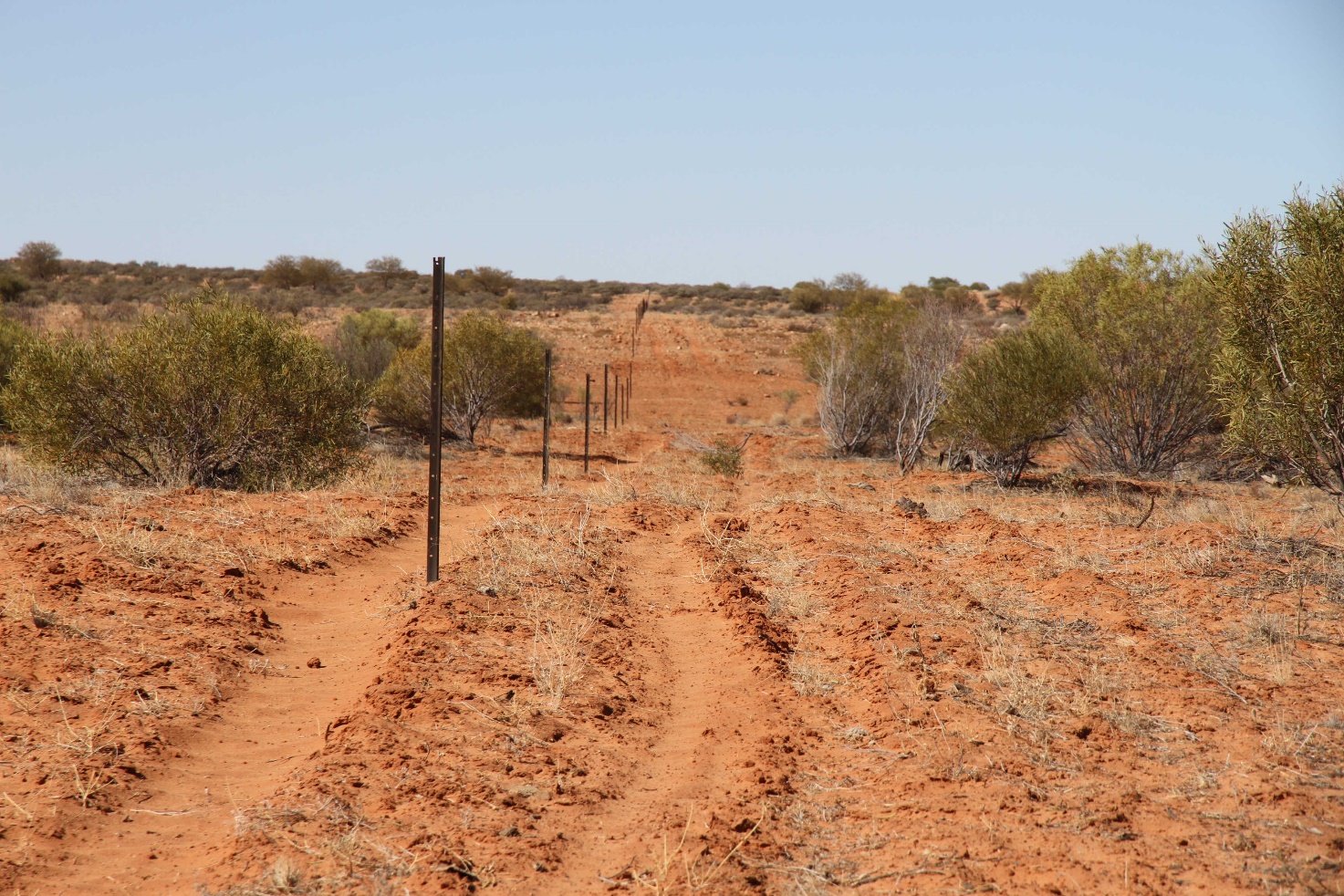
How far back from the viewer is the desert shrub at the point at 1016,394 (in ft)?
54.1

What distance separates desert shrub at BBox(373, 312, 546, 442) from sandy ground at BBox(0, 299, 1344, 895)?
12.9 metres

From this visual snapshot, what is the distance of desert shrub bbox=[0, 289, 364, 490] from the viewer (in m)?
12.5

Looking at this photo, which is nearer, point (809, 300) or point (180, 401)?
point (180, 401)

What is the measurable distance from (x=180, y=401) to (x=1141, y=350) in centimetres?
1613

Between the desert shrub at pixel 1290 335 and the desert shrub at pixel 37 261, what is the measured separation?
6330 centimetres

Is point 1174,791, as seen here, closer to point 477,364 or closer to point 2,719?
point 2,719

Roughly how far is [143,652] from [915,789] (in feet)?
14.5

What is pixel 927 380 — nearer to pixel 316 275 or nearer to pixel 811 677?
pixel 811 677

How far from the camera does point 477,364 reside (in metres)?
24.6

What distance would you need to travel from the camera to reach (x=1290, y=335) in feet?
29.7

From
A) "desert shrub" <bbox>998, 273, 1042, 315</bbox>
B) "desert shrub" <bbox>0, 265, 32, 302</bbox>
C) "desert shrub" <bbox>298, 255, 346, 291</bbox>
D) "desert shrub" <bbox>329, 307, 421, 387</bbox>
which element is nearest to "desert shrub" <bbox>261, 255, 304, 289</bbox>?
"desert shrub" <bbox>298, 255, 346, 291</bbox>

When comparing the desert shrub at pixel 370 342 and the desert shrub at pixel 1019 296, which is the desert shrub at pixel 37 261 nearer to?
the desert shrub at pixel 370 342

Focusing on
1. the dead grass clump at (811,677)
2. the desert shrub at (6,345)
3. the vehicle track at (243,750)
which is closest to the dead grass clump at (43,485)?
the vehicle track at (243,750)

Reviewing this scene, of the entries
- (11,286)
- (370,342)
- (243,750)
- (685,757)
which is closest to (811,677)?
(685,757)
